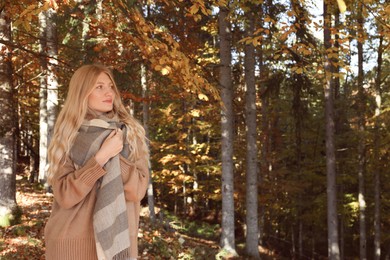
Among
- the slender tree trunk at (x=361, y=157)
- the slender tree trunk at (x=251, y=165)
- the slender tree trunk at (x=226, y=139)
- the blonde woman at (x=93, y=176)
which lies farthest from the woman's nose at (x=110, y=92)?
the slender tree trunk at (x=361, y=157)

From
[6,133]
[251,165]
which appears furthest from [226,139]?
[6,133]

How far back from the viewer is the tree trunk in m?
7.54

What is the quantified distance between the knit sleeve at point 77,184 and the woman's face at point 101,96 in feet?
1.37

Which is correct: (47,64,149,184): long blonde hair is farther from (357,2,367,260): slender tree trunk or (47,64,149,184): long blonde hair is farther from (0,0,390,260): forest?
(357,2,367,260): slender tree trunk

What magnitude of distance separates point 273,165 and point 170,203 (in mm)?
10798

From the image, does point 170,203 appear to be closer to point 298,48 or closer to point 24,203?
point 24,203

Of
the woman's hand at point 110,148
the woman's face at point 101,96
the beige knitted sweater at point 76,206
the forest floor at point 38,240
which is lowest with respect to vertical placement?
the forest floor at point 38,240

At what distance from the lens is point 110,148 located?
2.76m

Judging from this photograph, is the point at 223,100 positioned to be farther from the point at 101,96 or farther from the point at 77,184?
the point at 77,184

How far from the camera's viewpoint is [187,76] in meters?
4.69

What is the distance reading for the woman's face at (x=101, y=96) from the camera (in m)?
2.97

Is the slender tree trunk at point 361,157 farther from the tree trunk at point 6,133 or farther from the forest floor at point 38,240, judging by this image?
the tree trunk at point 6,133

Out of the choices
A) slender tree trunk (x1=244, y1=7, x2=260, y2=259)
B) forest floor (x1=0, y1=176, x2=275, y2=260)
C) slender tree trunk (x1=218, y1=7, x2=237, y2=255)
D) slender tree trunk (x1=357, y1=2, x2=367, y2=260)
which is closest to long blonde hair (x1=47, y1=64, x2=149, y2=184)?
forest floor (x1=0, y1=176, x2=275, y2=260)

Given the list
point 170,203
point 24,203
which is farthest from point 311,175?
point 24,203
